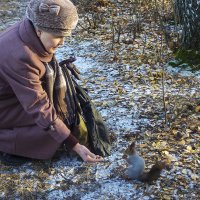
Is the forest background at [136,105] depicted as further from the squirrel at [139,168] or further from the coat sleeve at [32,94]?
the coat sleeve at [32,94]

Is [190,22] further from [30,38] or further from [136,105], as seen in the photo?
[30,38]

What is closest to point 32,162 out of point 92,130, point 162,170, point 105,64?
point 92,130

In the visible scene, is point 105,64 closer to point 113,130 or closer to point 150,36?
point 150,36

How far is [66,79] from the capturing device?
2.92 metres

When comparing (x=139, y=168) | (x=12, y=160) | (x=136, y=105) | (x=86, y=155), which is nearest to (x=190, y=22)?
(x=136, y=105)

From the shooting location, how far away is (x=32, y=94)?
100 inches

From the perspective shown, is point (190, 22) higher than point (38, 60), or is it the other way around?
point (38, 60)

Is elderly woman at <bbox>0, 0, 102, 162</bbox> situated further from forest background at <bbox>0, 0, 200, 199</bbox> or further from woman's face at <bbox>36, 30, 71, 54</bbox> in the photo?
forest background at <bbox>0, 0, 200, 199</bbox>

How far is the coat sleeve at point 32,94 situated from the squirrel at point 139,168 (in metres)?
0.43

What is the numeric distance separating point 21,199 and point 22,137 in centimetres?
43

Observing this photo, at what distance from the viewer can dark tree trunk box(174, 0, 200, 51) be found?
4.25 m

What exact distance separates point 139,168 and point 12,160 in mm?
931

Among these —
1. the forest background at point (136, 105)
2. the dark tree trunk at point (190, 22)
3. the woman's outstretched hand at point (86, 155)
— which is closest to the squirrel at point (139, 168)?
the forest background at point (136, 105)

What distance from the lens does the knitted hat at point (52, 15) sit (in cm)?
238
